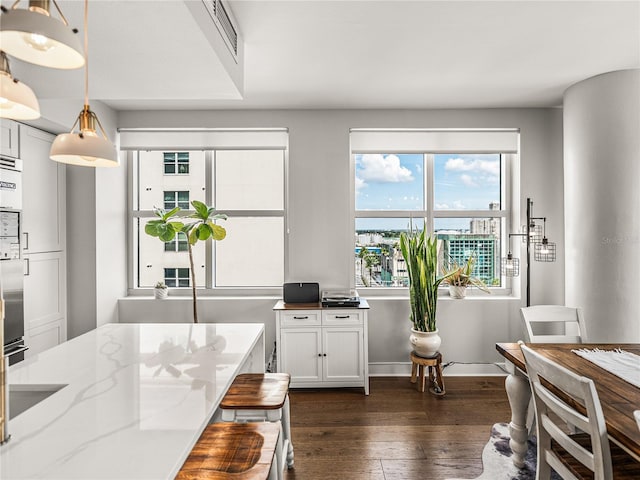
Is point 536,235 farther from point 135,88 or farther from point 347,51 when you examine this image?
point 135,88

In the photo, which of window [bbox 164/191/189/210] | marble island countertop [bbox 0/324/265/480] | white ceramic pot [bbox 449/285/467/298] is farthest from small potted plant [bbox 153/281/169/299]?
white ceramic pot [bbox 449/285/467/298]

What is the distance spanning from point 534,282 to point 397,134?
1.92 m

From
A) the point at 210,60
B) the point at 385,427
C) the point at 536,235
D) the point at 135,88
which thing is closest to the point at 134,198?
the point at 135,88

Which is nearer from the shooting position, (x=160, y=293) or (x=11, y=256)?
(x=11, y=256)

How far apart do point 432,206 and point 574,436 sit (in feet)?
8.09

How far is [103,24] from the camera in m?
1.59

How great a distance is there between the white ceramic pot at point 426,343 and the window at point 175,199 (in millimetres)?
2554

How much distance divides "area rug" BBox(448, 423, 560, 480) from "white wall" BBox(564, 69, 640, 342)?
3.92ft

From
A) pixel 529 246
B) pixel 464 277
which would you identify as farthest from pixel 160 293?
pixel 529 246

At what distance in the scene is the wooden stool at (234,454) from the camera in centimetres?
117

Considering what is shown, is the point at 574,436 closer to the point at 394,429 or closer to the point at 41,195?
the point at 394,429

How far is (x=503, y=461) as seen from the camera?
87.1 inches

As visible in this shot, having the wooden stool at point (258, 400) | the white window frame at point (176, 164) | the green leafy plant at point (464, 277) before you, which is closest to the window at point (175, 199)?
the white window frame at point (176, 164)

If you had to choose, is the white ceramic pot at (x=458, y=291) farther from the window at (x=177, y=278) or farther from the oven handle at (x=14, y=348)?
the oven handle at (x=14, y=348)
